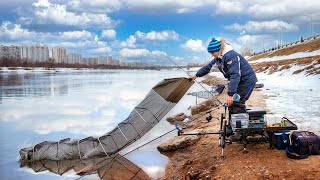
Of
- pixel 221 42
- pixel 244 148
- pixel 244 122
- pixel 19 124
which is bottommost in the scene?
pixel 19 124

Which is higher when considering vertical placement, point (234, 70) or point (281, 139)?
point (234, 70)

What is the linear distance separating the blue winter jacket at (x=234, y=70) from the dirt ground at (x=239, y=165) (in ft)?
5.27

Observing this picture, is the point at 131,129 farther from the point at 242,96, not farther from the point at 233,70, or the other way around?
the point at 233,70

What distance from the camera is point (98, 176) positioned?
376 inches

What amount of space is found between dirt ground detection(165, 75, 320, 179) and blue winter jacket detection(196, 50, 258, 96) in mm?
1606

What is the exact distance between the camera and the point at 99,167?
9977 mm

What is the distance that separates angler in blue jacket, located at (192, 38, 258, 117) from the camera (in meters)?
7.70

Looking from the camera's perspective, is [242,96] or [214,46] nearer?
[214,46]

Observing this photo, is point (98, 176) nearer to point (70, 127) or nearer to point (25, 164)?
point (25, 164)

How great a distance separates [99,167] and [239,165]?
438 centimetres

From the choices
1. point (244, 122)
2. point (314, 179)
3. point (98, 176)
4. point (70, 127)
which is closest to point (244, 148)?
point (244, 122)

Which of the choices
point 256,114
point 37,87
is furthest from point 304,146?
point 37,87

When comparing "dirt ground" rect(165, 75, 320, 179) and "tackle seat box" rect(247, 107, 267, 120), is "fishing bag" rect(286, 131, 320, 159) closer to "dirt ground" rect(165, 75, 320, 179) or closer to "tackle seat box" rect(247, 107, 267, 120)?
"dirt ground" rect(165, 75, 320, 179)

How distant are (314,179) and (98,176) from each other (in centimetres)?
572
